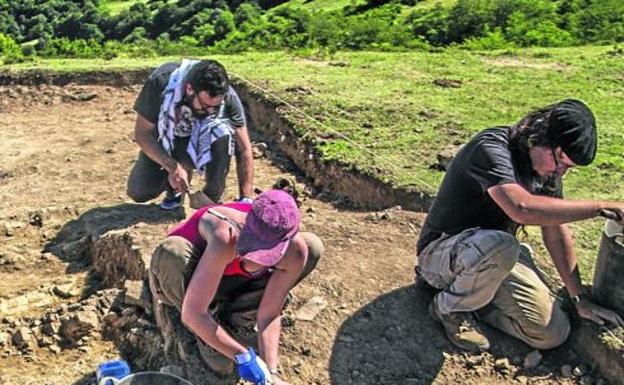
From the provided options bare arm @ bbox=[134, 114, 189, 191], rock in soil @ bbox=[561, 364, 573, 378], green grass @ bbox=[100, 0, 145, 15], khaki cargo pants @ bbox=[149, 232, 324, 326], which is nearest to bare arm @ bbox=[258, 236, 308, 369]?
khaki cargo pants @ bbox=[149, 232, 324, 326]

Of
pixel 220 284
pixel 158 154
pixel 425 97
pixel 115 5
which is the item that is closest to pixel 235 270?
pixel 220 284

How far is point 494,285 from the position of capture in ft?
12.2

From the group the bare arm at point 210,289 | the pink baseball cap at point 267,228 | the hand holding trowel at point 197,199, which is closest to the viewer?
the pink baseball cap at point 267,228

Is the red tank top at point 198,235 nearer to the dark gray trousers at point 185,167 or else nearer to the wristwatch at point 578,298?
the wristwatch at point 578,298

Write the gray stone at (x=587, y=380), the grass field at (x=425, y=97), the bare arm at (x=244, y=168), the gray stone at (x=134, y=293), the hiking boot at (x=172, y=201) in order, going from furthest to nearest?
the grass field at (x=425, y=97) < the hiking boot at (x=172, y=201) < the bare arm at (x=244, y=168) < the gray stone at (x=134, y=293) < the gray stone at (x=587, y=380)

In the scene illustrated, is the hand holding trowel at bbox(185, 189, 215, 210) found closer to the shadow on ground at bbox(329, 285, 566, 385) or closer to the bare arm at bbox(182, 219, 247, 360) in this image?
the shadow on ground at bbox(329, 285, 566, 385)

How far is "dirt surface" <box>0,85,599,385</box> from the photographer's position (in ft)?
12.5

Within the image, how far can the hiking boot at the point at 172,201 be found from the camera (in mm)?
5562

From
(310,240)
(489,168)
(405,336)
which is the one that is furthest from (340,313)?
(489,168)

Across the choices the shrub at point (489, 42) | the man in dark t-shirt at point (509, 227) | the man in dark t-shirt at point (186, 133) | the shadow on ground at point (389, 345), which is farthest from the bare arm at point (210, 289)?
the shrub at point (489, 42)

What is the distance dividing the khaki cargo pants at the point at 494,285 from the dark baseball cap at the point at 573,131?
1.60ft

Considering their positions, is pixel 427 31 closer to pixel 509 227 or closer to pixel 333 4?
pixel 509 227

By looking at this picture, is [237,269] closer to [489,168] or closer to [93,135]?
[489,168]

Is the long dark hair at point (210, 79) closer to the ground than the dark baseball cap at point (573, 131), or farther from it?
closer to the ground
